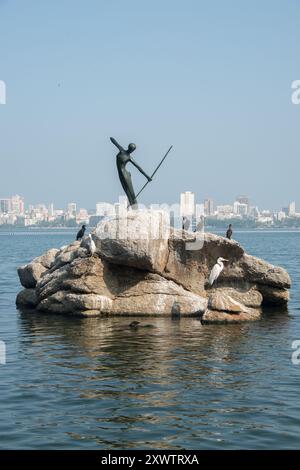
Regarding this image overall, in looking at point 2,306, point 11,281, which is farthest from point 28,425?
point 11,281

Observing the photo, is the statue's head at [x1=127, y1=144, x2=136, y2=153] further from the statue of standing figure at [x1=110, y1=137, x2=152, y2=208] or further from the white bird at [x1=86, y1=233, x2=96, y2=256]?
the white bird at [x1=86, y1=233, x2=96, y2=256]

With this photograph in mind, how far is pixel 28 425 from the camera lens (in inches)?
497

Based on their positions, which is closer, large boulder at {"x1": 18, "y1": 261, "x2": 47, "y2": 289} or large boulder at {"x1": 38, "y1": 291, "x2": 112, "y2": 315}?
large boulder at {"x1": 38, "y1": 291, "x2": 112, "y2": 315}

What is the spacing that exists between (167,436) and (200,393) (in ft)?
8.32

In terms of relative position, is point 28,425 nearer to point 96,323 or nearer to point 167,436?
point 167,436

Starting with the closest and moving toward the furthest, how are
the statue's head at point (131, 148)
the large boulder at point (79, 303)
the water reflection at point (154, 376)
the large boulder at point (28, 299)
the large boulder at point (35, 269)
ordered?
1. the water reflection at point (154, 376)
2. the large boulder at point (79, 303)
3. the statue's head at point (131, 148)
4. the large boulder at point (28, 299)
5. the large boulder at point (35, 269)

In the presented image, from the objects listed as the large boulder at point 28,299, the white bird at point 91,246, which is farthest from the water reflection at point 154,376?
the large boulder at point 28,299

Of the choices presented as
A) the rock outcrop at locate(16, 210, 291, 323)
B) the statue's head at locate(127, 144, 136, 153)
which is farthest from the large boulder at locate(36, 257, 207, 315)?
the statue's head at locate(127, 144, 136, 153)

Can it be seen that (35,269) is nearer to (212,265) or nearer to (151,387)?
(212,265)

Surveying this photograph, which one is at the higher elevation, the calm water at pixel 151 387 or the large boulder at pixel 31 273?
the large boulder at pixel 31 273

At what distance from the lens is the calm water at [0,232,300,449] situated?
39.5 ft

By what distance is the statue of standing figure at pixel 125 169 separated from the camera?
1014 inches

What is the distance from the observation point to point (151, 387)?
14.9 meters

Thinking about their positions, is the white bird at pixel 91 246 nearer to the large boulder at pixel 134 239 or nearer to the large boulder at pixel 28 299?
the large boulder at pixel 134 239
